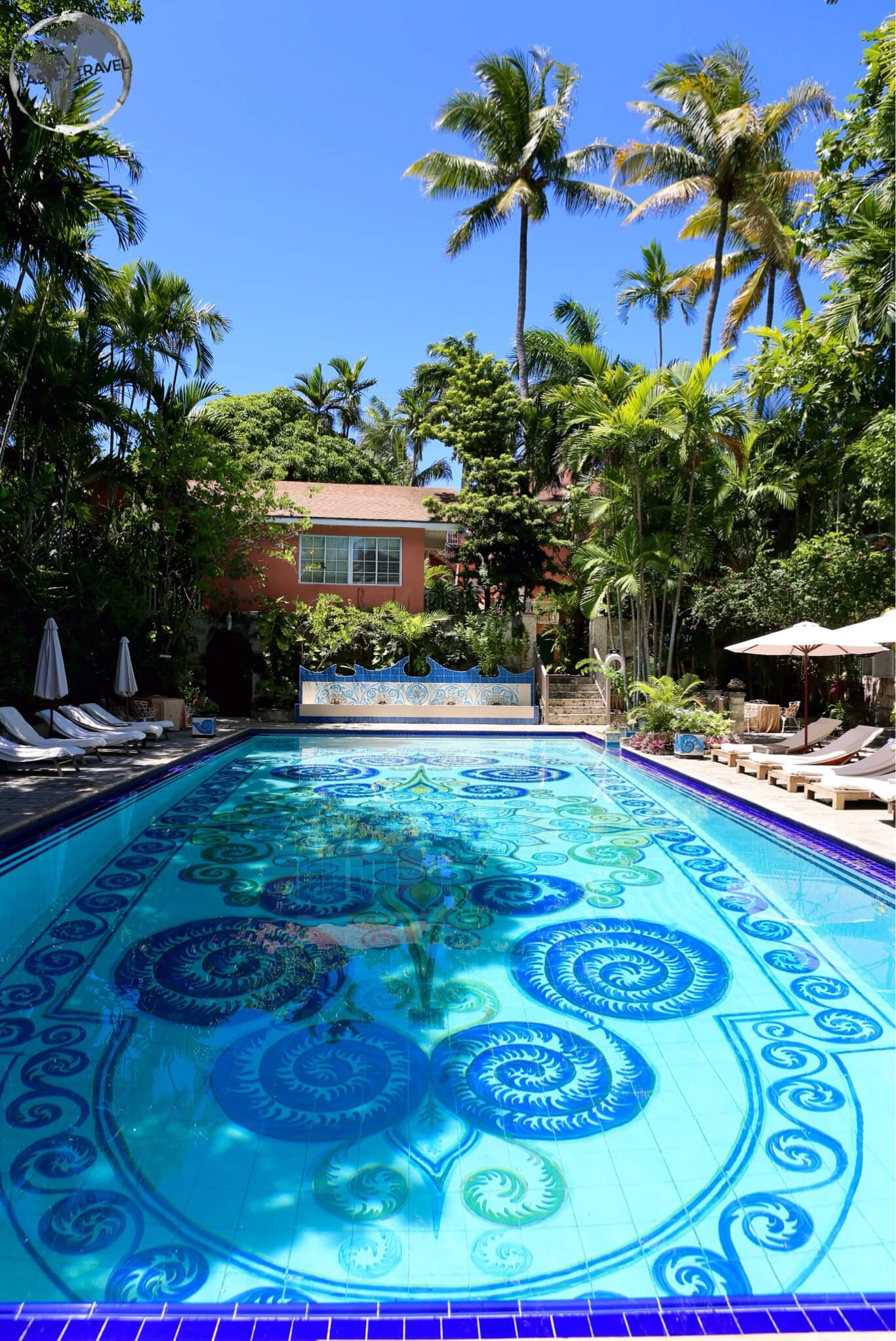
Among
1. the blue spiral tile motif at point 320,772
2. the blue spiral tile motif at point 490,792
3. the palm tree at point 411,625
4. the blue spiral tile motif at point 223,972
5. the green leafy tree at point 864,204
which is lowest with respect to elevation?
the blue spiral tile motif at point 223,972

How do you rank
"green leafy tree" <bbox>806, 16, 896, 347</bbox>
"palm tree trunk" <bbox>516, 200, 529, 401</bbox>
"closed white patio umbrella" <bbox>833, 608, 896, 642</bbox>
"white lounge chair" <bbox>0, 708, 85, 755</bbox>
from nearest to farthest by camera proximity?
1. "closed white patio umbrella" <bbox>833, 608, 896, 642</bbox>
2. "green leafy tree" <bbox>806, 16, 896, 347</bbox>
3. "white lounge chair" <bbox>0, 708, 85, 755</bbox>
4. "palm tree trunk" <bbox>516, 200, 529, 401</bbox>

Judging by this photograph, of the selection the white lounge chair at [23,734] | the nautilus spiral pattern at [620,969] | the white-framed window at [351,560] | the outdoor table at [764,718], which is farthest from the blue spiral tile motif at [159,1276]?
the white-framed window at [351,560]

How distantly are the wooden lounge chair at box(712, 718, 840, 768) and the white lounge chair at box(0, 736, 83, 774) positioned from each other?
9.44 metres

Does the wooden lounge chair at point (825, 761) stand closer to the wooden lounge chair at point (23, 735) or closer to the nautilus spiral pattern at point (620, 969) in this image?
the nautilus spiral pattern at point (620, 969)

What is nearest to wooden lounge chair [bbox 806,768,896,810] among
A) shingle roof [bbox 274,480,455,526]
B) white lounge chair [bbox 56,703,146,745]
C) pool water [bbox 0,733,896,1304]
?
→ pool water [bbox 0,733,896,1304]

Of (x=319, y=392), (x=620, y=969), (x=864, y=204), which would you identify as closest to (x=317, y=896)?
(x=620, y=969)

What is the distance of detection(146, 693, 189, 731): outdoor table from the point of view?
55.4 ft

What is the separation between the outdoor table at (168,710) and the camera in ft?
55.4

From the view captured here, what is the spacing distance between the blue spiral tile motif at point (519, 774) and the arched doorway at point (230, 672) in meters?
9.19

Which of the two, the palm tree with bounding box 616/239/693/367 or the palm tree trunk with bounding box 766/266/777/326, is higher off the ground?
the palm tree with bounding box 616/239/693/367

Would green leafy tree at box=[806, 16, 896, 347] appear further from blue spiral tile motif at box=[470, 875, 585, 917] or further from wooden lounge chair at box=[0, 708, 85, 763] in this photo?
wooden lounge chair at box=[0, 708, 85, 763]

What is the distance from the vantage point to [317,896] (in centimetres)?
662

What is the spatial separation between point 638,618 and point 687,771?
595 cm

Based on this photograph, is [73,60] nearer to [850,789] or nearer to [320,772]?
[320,772]
